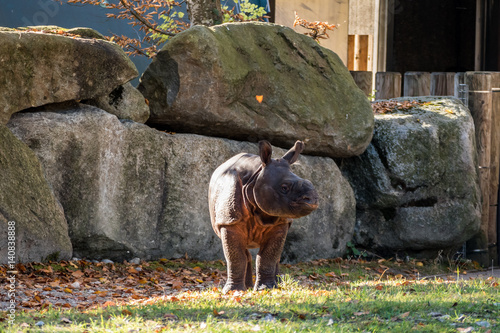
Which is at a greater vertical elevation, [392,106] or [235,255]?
[392,106]

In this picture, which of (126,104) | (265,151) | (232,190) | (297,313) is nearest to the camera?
(297,313)

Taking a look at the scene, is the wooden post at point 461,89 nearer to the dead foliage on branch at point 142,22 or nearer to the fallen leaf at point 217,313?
the dead foliage on branch at point 142,22

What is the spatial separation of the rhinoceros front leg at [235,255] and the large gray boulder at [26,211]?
2.28m

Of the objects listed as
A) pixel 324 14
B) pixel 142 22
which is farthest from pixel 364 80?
pixel 142 22

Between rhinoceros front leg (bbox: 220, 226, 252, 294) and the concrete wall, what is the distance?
8.57 m

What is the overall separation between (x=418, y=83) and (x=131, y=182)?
6.02 m

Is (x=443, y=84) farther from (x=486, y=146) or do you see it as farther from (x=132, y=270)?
(x=132, y=270)

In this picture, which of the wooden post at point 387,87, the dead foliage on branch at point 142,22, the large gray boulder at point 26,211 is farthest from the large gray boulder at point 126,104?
the wooden post at point 387,87

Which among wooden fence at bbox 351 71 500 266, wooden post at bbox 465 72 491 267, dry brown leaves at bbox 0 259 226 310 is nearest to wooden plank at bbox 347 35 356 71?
wooden fence at bbox 351 71 500 266

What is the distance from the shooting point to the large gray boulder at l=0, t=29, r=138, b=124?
7.82 meters

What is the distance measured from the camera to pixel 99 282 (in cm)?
744

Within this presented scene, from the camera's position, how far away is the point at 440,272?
1023 cm

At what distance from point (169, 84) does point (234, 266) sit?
142 inches

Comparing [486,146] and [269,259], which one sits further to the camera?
[486,146]
